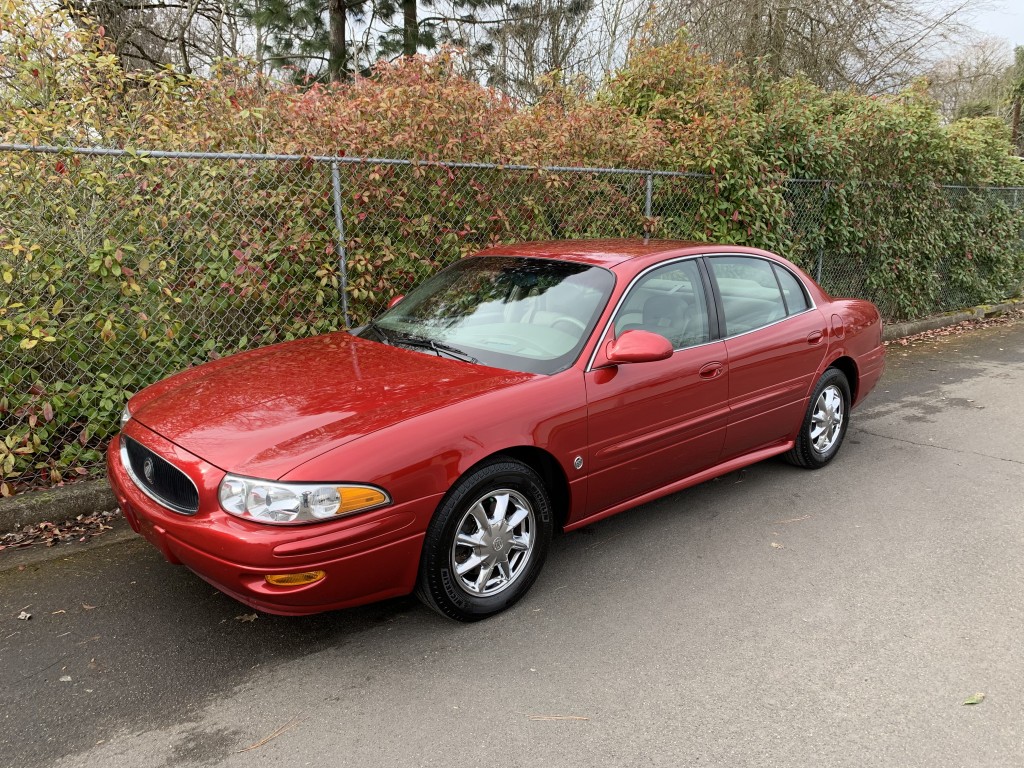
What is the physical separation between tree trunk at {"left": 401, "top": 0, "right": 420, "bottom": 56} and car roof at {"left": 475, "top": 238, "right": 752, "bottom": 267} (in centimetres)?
1076

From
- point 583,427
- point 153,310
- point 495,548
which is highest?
point 153,310

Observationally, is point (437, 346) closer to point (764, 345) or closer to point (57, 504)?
point (764, 345)

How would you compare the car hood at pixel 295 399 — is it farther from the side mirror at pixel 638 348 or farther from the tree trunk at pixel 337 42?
the tree trunk at pixel 337 42

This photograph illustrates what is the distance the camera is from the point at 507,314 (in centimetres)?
381

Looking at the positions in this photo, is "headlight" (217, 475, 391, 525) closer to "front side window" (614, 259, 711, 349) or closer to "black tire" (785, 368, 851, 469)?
"front side window" (614, 259, 711, 349)

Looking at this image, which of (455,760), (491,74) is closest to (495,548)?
(455,760)

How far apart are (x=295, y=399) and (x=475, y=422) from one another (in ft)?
2.52

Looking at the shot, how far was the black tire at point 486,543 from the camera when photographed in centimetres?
290

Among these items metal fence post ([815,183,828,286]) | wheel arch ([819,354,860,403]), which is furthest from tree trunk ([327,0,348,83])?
wheel arch ([819,354,860,403])

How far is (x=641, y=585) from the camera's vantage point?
344 cm

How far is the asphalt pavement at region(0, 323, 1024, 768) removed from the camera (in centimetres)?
240

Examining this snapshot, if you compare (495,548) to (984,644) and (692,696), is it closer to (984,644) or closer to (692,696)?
(692,696)

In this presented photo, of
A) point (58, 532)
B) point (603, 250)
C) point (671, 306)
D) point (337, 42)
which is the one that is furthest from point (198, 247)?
point (337, 42)

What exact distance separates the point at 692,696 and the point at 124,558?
2794 millimetres
